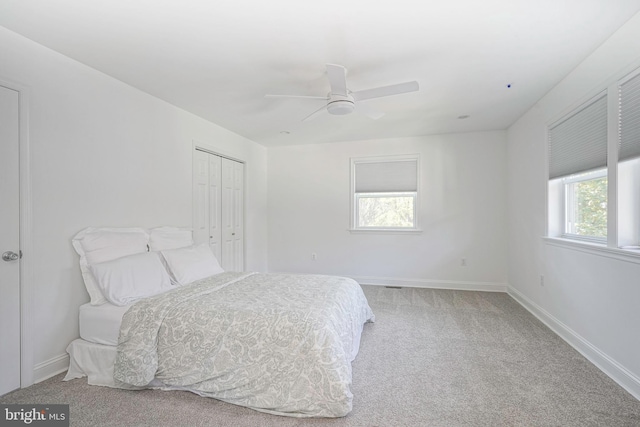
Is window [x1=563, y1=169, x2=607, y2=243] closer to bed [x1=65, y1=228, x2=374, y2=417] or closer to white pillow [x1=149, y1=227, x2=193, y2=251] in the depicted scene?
bed [x1=65, y1=228, x2=374, y2=417]

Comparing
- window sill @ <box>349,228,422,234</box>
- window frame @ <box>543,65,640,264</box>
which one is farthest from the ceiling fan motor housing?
window sill @ <box>349,228,422,234</box>

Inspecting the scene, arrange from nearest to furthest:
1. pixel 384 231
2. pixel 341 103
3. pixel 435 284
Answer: pixel 341 103 < pixel 435 284 < pixel 384 231

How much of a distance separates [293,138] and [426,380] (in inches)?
153

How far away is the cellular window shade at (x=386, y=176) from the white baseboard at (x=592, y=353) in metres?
2.35

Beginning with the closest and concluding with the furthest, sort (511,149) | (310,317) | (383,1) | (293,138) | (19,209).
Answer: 1. (383,1)
2. (310,317)
3. (19,209)
4. (511,149)
5. (293,138)

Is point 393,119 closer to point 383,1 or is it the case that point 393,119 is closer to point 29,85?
point 383,1

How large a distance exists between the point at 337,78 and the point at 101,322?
2.55 metres

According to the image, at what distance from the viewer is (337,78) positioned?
2.26 metres

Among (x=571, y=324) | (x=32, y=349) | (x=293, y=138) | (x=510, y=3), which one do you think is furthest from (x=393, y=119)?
Result: (x=32, y=349)

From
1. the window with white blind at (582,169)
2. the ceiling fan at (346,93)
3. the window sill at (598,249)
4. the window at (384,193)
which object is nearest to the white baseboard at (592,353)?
the window sill at (598,249)

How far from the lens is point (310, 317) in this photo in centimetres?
196

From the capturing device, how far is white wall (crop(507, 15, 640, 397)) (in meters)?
2.03

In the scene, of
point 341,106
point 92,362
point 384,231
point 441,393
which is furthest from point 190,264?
point 384,231
